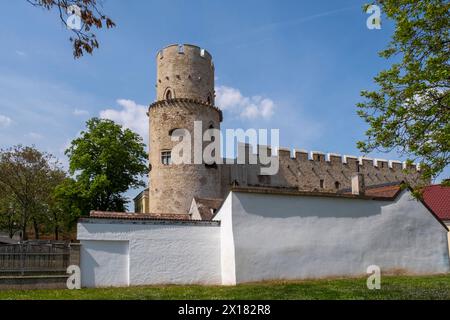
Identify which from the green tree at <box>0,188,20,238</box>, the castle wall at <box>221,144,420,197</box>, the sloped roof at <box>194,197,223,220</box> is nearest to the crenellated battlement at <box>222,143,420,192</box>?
the castle wall at <box>221,144,420,197</box>

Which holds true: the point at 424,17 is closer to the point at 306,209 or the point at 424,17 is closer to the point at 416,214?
the point at 306,209

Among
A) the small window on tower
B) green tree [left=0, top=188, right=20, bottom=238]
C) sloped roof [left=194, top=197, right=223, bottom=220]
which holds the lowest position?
sloped roof [left=194, top=197, right=223, bottom=220]

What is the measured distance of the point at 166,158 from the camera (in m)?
31.8

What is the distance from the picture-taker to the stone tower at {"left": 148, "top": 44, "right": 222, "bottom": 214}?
31125mm

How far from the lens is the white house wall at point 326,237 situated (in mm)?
19156

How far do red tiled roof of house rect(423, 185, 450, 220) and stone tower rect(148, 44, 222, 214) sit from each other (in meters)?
14.5

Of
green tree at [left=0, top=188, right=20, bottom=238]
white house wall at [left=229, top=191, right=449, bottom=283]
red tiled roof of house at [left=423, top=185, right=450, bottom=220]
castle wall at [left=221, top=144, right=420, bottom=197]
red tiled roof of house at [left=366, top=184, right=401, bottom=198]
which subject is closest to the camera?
white house wall at [left=229, top=191, right=449, bottom=283]

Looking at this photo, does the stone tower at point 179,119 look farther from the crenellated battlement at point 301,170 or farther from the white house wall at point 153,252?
the white house wall at point 153,252

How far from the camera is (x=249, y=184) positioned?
3653 cm

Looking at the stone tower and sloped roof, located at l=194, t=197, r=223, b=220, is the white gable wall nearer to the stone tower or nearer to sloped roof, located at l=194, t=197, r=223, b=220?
sloped roof, located at l=194, t=197, r=223, b=220

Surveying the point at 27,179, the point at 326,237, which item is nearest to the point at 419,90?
the point at 326,237

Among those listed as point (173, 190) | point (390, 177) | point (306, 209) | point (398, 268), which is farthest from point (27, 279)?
point (390, 177)

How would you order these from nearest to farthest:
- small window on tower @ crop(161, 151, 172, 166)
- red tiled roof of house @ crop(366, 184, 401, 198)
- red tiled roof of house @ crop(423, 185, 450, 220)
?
1. red tiled roof of house @ crop(366, 184, 401, 198)
2. red tiled roof of house @ crop(423, 185, 450, 220)
3. small window on tower @ crop(161, 151, 172, 166)
